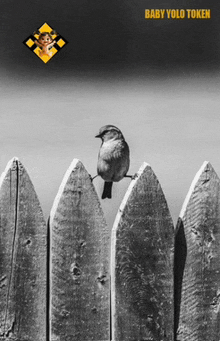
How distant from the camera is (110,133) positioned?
10.9ft

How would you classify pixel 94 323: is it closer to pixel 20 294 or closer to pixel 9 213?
pixel 20 294

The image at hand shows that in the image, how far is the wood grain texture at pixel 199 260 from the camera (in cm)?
196

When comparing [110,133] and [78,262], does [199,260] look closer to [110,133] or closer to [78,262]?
[78,262]

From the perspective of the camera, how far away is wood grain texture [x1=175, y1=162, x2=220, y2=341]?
1955 mm

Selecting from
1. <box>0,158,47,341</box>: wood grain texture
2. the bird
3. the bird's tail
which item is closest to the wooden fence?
<box>0,158,47,341</box>: wood grain texture

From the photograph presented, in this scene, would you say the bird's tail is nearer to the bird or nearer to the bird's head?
the bird

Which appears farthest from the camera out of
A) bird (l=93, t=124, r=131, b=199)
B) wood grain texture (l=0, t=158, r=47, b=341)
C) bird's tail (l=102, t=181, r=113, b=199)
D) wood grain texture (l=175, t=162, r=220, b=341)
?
bird's tail (l=102, t=181, r=113, b=199)

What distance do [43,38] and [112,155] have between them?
0.74 metres

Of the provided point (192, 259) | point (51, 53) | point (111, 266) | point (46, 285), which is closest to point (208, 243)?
point (192, 259)

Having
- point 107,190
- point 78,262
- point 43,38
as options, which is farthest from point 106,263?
point 43,38

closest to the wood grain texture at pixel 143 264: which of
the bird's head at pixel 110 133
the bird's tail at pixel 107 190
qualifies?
the bird's head at pixel 110 133

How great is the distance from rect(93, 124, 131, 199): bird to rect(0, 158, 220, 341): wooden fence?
4.24ft

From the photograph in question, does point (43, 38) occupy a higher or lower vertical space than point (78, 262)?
higher

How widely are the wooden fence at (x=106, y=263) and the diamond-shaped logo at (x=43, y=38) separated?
1.61 meters
